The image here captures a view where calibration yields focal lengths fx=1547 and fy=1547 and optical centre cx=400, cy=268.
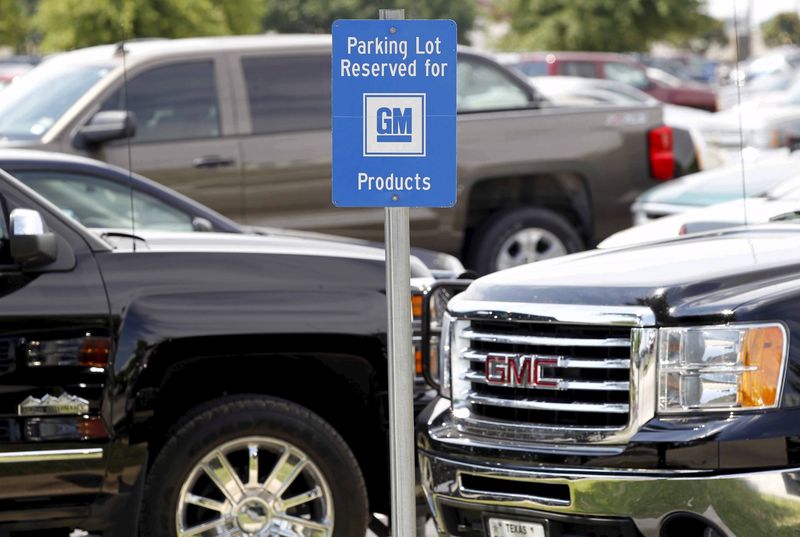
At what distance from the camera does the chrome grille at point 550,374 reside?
4.39 m

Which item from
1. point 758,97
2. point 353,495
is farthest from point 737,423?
point 758,97

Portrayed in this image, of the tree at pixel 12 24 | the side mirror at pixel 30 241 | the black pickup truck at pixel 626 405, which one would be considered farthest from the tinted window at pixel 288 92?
the tree at pixel 12 24

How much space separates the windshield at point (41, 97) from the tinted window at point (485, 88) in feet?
8.75

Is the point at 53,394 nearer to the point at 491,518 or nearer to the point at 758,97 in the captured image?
the point at 491,518

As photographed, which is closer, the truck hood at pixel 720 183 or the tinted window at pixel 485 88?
the truck hood at pixel 720 183

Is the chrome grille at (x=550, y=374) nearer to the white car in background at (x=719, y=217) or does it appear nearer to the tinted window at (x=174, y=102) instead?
the white car in background at (x=719, y=217)

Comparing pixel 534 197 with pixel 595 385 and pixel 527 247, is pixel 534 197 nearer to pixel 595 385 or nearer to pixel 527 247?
pixel 527 247

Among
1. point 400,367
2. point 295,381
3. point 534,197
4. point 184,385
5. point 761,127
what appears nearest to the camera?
point 400,367

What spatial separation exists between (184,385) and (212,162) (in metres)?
4.83

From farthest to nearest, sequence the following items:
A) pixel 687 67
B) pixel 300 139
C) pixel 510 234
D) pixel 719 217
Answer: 1. pixel 687 67
2. pixel 510 234
3. pixel 300 139
4. pixel 719 217

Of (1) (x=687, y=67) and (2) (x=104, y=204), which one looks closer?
(2) (x=104, y=204)

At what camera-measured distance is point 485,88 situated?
11258mm

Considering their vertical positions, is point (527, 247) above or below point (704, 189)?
below

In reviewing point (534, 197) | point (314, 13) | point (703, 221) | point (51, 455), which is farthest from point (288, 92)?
point (314, 13)
